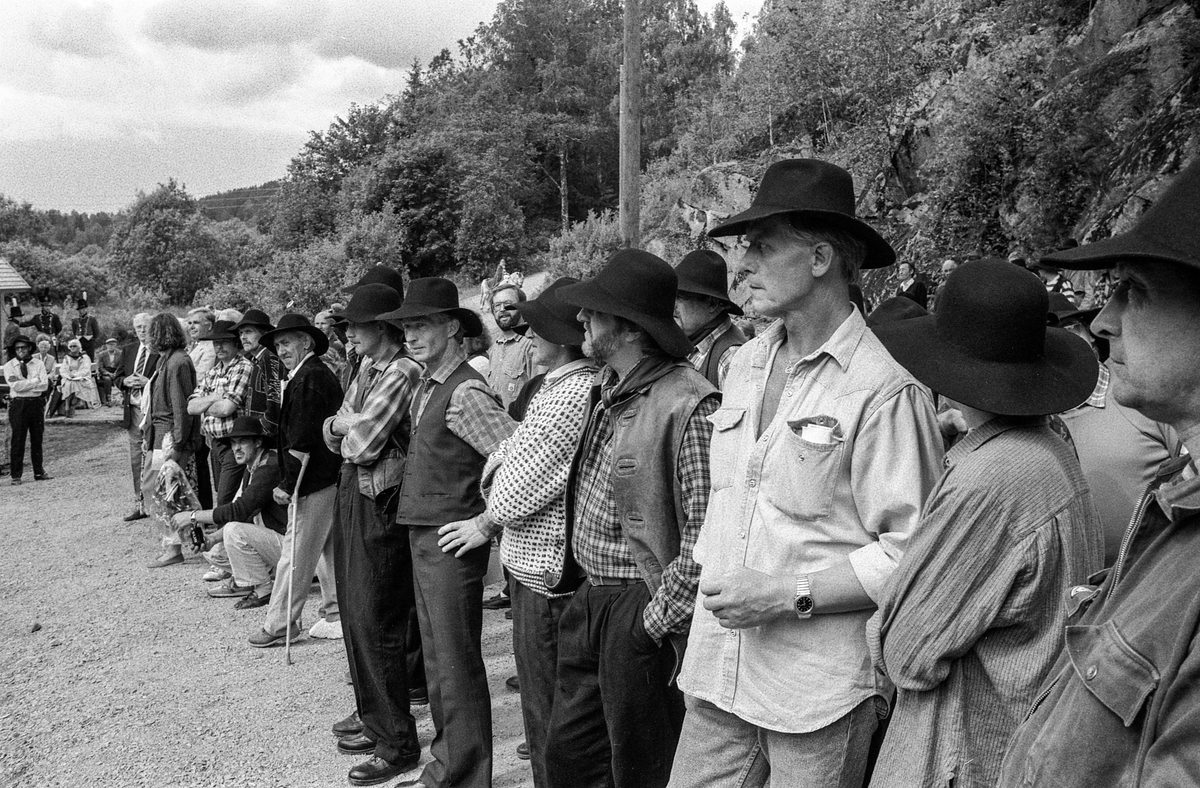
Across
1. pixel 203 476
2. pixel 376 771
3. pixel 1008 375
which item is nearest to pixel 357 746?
pixel 376 771

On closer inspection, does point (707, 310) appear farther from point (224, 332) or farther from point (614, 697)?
point (224, 332)

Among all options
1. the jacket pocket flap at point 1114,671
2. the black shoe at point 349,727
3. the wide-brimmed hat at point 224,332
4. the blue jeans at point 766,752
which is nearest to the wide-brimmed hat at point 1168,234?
the jacket pocket flap at point 1114,671

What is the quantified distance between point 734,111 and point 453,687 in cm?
2276

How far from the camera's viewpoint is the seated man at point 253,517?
22.5ft

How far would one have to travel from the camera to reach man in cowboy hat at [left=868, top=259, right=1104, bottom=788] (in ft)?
6.36

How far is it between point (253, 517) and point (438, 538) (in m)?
3.77

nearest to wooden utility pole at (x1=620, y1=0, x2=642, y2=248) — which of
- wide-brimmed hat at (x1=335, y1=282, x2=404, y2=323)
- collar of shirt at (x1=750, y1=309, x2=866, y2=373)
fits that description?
wide-brimmed hat at (x1=335, y1=282, x2=404, y2=323)

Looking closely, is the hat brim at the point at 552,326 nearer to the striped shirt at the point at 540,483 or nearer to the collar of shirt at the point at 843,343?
the striped shirt at the point at 540,483

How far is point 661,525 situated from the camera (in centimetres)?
301

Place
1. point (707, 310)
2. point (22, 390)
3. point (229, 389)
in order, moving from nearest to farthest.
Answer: point (707, 310) < point (229, 389) < point (22, 390)

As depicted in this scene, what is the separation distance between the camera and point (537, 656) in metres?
3.57

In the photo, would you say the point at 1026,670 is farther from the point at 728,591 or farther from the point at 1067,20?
the point at 1067,20

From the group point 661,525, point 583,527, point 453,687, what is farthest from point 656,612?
point 453,687

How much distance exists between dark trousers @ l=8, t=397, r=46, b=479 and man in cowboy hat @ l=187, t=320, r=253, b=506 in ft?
19.6
